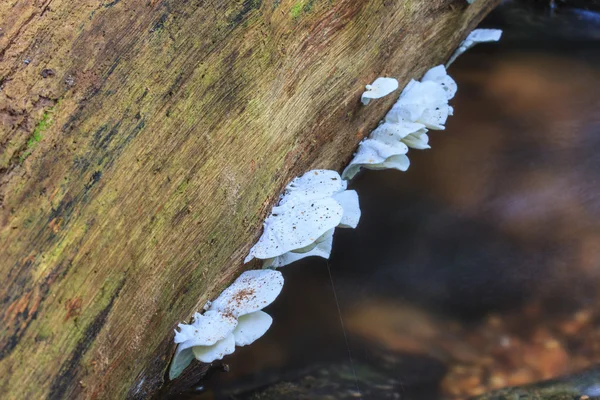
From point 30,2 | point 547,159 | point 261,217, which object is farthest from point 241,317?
point 547,159

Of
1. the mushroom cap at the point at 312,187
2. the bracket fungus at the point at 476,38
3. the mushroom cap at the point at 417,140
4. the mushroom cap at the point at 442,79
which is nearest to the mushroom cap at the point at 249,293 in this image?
the mushroom cap at the point at 312,187

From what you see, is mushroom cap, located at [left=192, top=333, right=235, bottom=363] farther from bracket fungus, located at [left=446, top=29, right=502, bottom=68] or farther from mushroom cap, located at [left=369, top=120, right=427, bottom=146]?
bracket fungus, located at [left=446, top=29, right=502, bottom=68]

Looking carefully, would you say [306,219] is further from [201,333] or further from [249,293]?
[201,333]

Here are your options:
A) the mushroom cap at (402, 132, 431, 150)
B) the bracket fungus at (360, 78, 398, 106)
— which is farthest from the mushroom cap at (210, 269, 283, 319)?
the mushroom cap at (402, 132, 431, 150)

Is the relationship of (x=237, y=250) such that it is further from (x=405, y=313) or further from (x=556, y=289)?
(x=556, y=289)

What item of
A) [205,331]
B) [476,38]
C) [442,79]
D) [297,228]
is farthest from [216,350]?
[476,38]
